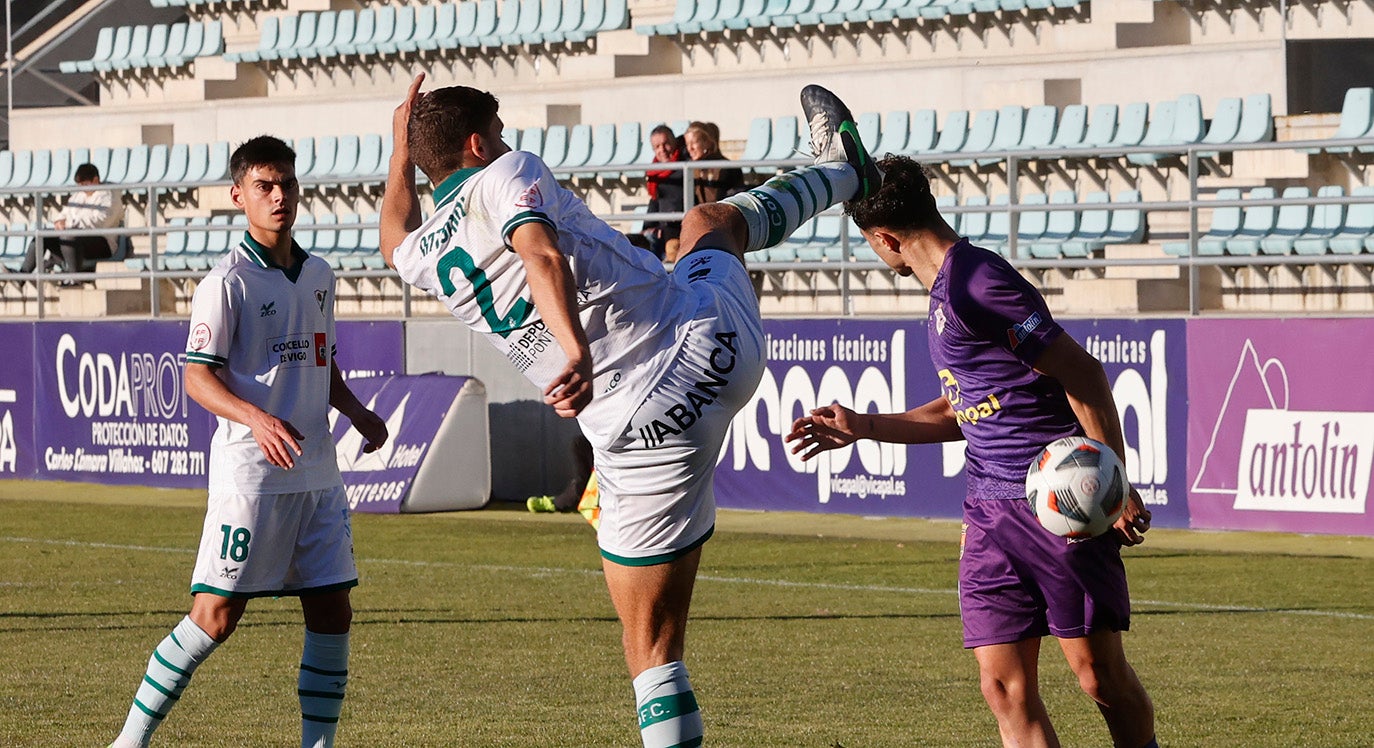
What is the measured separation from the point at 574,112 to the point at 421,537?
11124 mm

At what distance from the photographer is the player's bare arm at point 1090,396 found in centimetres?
544

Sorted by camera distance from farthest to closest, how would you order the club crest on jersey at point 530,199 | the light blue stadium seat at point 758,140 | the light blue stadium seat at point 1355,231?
1. the light blue stadium seat at point 758,140
2. the light blue stadium seat at point 1355,231
3. the club crest on jersey at point 530,199

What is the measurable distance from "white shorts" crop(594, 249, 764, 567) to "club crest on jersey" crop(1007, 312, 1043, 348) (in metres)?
0.69

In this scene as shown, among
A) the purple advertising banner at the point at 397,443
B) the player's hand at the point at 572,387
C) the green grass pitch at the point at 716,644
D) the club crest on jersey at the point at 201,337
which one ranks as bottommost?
the green grass pitch at the point at 716,644

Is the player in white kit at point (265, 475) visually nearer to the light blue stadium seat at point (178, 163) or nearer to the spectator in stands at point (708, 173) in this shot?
the spectator in stands at point (708, 173)

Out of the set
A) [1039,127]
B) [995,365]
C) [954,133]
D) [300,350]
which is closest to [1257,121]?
[1039,127]

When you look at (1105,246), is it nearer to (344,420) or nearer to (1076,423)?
(344,420)

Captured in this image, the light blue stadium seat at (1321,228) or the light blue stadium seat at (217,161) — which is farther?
the light blue stadium seat at (217,161)

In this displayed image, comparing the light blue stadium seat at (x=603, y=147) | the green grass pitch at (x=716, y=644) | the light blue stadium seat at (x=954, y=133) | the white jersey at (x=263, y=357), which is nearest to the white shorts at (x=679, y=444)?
the white jersey at (x=263, y=357)

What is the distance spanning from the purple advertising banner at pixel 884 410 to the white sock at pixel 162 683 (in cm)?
895

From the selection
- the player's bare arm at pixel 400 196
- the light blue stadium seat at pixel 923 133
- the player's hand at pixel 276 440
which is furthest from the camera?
the light blue stadium seat at pixel 923 133

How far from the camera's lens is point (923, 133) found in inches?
805

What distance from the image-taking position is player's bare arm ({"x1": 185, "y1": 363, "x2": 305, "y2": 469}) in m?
6.38

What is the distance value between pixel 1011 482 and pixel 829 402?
1076cm
